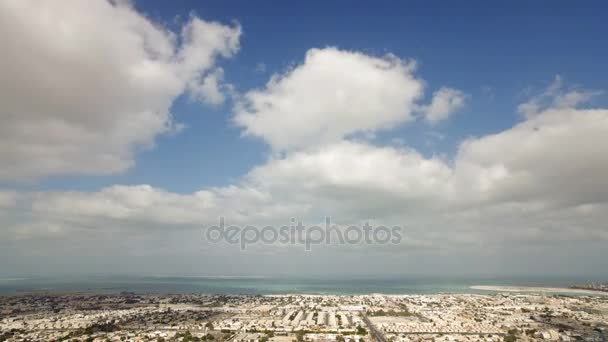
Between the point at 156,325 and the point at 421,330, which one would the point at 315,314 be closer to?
the point at 421,330

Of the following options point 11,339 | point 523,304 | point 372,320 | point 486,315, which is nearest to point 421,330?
point 372,320

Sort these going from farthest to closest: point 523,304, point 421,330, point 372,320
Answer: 1. point 523,304
2. point 372,320
3. point 421,330

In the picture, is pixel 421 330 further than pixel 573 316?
No

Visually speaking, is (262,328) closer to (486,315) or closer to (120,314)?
(120,314)

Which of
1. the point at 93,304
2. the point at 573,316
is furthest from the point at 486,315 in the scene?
the point at 93,304

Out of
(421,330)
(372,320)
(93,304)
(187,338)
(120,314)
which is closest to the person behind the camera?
(187,338)

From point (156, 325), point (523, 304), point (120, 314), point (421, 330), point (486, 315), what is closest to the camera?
point (421, 330)
